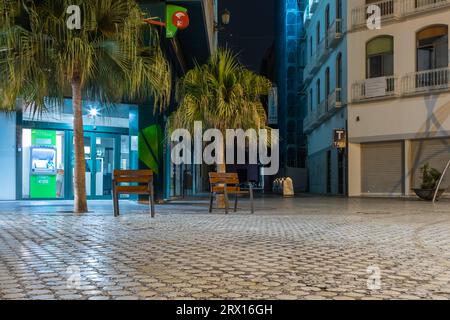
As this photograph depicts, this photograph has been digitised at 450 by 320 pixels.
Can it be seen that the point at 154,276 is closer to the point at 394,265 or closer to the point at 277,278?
the point at 277,278

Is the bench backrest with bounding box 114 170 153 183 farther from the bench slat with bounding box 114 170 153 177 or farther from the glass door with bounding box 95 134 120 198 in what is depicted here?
the glass door with bounding box 95 134 120 198

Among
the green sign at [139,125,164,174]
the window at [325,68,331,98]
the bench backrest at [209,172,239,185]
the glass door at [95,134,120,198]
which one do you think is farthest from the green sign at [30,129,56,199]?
the window at [325,68,331,98]

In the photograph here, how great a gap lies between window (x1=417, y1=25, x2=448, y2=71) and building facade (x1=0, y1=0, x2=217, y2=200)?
1308 cm

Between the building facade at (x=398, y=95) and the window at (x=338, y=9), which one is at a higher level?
the window at (x=338, y=9)

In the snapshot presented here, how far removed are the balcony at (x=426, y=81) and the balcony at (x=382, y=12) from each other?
11.2 feet

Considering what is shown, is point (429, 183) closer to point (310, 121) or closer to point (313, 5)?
point (310, 121)

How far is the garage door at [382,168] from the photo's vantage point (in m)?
28.5

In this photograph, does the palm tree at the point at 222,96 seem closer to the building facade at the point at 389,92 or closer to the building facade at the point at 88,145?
the building facade at the point at 88,145

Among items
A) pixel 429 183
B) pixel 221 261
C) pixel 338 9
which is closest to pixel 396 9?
pixel 338 9

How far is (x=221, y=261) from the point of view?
218 inches

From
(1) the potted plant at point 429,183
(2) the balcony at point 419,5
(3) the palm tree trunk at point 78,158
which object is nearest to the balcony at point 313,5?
(2) the balcony at point 419,5

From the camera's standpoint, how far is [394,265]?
532 cm

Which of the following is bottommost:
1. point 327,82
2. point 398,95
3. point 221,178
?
point 221,178

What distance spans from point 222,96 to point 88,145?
6918mm
